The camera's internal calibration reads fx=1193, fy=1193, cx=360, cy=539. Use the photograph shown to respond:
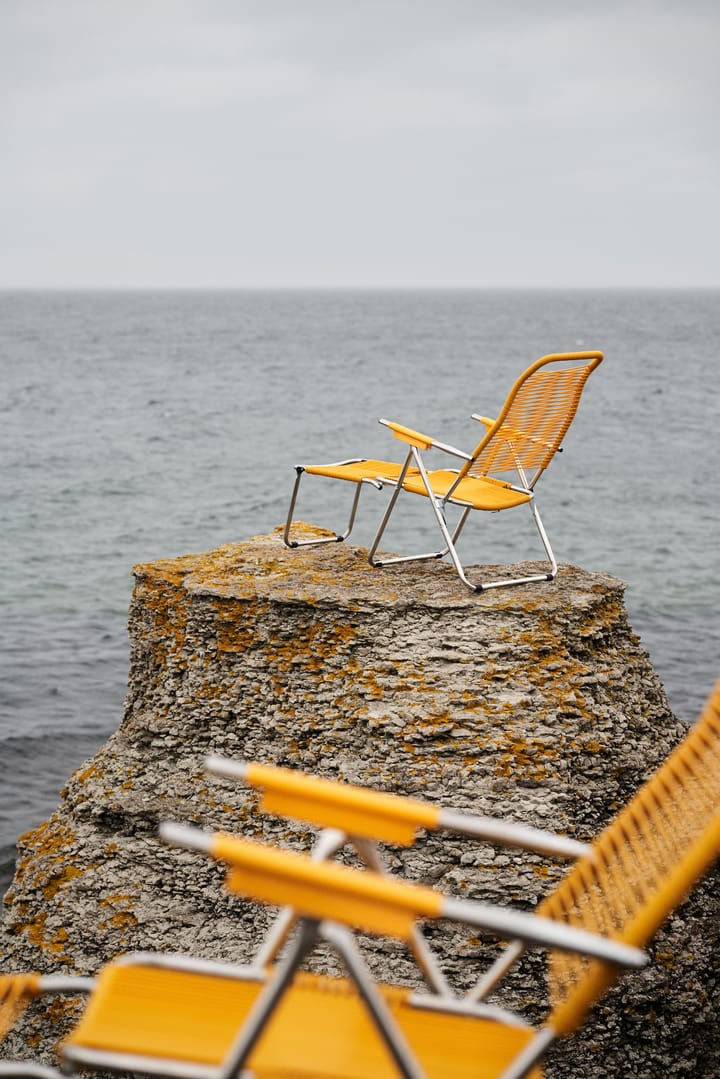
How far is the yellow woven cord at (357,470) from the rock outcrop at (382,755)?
72 centimetres

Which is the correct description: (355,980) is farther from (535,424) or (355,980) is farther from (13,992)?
(535,424)

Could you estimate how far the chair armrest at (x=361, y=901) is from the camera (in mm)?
2232

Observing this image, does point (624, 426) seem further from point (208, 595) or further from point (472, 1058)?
point (472, 1058)

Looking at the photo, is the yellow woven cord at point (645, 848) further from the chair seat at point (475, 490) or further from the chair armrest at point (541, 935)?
the chair seat at point (475, 490)

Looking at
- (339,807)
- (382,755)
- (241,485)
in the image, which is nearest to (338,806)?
(339,807)

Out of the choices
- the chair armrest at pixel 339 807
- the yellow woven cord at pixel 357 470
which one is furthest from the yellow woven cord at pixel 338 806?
the yellow woven cord at pixel 357 470

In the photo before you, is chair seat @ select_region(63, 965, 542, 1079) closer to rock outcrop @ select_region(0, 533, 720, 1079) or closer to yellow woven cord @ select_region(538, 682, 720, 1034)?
yellow woven cord @ select_region(538, 682, 720, 1034)

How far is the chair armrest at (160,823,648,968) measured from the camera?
2.23 m

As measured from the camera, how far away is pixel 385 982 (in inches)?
183

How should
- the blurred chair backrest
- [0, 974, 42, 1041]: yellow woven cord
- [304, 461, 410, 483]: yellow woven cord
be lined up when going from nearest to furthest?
[0, 974, 42, 1041]: yellow woven cord, the blurred chair backrest, [304, 461, 410, 483]: yellow woven cord

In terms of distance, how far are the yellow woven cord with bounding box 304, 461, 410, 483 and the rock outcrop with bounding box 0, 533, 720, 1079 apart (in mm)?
717

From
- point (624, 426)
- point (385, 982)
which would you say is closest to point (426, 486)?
point (385, 982)

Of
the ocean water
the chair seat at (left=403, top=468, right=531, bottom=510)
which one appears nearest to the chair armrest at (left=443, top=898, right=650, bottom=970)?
the chair seat at (left=403, top=468, right=531, bottom=510)

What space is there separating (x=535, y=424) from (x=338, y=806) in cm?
371
